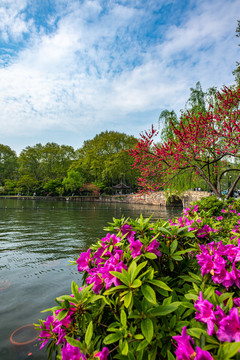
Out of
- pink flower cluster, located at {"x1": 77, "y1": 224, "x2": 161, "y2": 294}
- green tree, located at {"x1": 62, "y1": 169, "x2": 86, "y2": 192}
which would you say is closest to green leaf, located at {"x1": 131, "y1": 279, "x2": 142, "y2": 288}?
pink flower cluster, located at {"x1": 77, "y1": 224, "x2": 161, "y2": 294}

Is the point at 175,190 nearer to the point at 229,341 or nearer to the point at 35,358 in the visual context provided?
the point at 35,358

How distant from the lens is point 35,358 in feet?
8.16

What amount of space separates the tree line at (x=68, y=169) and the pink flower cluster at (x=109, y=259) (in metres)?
46.2

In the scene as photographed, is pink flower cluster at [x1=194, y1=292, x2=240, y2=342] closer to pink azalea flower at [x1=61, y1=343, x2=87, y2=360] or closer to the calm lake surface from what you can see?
pink azalea flower at [x1=61, y1=343, x2=87, y2=360]

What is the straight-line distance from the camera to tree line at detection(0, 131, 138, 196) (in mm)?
49719

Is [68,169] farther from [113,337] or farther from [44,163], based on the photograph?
[113,337]

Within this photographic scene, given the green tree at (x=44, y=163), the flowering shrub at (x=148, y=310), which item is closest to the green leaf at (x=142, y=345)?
the flowering shrub at (x=148, y=310)

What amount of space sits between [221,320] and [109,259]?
2.61 ft

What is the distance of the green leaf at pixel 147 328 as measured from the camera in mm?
1119

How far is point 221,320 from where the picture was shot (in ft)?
3.18

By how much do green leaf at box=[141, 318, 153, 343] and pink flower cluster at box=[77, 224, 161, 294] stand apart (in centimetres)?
25

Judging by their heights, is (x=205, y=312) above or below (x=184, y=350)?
above

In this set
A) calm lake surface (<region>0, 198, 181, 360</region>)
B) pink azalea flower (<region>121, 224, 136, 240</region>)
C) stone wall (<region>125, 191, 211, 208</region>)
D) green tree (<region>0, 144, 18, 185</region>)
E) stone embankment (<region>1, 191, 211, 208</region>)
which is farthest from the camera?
green tree (<region>0, 144, 18, 185</region>)

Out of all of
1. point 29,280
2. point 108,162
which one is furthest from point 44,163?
point 29,280
